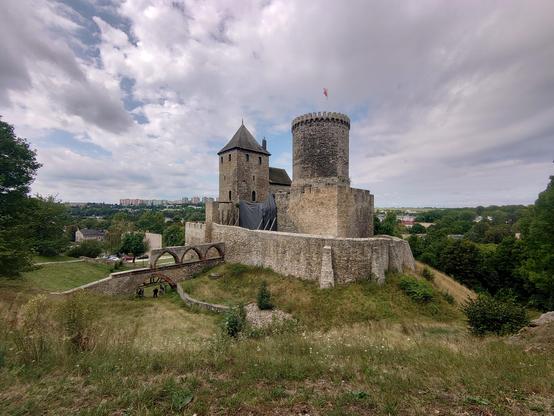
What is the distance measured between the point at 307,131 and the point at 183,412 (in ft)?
58.8

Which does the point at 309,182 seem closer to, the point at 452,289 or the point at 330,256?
the point at 330,256

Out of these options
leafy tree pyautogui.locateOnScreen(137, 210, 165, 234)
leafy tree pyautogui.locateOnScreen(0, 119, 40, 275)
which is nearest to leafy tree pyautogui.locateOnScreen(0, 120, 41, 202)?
leafy tree pyautogui.locateOnScreen(0, 119, 40, 275)

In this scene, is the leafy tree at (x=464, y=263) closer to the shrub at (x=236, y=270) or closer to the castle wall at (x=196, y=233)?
the shrub at (x=236, y=270)

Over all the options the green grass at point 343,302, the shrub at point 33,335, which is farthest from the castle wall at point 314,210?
the shrub at point 33,335

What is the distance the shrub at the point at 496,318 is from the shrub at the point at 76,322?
33.1 feet

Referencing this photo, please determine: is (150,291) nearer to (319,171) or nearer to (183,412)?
(319,171)

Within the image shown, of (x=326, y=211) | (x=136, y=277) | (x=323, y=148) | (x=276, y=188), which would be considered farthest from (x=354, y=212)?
(x=136, y=277)

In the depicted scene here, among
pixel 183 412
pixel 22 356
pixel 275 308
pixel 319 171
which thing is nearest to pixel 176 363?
pixel 183 412

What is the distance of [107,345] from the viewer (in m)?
4.53

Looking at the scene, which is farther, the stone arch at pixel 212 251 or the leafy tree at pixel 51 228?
the leafy tree at pixel 51 228

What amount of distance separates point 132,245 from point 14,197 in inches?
1200

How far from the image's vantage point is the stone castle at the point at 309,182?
591 inches

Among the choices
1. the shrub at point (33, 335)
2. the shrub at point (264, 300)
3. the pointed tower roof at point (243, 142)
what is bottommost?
the shrub at point (264, 300)

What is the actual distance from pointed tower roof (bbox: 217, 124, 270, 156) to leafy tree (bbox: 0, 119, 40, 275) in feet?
44.4
